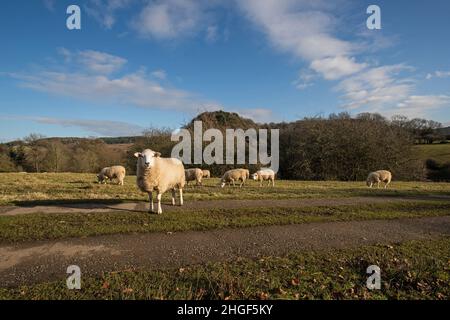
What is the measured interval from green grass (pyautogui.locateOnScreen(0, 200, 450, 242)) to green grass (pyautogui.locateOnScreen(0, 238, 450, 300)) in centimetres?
320

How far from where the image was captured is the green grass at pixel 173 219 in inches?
339

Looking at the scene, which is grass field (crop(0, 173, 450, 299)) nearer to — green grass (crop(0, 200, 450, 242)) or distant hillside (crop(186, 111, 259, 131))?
green grass (crop(0, 200, 450, 242))

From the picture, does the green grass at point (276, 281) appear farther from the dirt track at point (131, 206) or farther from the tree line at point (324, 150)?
the tree line at point (324, 150)

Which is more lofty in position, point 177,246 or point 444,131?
point 444,131

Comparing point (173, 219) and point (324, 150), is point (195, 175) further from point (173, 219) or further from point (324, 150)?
point (324, 150)

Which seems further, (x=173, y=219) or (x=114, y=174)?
(x=114, y=174)

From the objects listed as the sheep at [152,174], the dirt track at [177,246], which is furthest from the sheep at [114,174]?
the dirt track at [177,246]

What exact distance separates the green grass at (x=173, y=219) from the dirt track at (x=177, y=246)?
0.52 metres

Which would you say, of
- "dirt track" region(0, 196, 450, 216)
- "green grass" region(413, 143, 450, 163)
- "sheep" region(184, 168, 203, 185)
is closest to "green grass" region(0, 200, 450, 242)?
"dirt track" region(0, 196, 450, 216)

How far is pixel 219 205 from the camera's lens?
1412 cm

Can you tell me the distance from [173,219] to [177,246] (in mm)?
2704

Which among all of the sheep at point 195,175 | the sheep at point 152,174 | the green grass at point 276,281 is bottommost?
the green grass at point 276,281

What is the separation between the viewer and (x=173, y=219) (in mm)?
10477

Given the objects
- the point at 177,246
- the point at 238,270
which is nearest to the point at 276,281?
the point at 238,270
